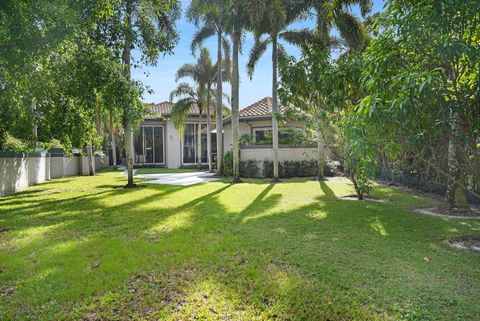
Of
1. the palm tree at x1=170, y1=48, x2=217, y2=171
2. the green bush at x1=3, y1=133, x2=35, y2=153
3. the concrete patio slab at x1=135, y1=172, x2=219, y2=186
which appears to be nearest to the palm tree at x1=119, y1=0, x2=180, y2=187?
the concrete patio slab at x1=135, y1=172, x2=219, y2=186

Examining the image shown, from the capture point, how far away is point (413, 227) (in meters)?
6.97

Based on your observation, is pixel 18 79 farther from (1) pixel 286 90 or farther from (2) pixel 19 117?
(1) pixel 286 90

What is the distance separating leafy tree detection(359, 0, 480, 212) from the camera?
373 cm

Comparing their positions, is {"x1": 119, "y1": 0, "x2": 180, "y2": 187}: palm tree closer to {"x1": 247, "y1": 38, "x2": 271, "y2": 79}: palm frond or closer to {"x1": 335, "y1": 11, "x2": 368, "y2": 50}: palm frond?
{"x1": 247, "y1": 38, "x2": 271, "y2": 79}: palm frond

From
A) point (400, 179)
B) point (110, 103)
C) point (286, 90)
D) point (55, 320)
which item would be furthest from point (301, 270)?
point (400, 179)

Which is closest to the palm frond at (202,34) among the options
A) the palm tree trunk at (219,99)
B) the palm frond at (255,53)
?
the palm tree trunk at (219,99)

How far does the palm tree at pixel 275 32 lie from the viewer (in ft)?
47.0

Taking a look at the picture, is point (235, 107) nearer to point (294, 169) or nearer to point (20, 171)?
point (294, 169)

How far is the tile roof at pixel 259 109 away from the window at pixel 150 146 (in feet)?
31.2

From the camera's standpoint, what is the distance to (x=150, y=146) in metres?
29.6

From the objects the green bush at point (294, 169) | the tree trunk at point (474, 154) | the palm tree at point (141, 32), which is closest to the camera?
the tree trunk at point (474, 154)

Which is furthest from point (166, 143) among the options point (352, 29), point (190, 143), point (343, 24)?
point (352, 29)

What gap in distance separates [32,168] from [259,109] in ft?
46.0

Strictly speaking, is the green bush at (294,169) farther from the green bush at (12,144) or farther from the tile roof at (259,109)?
the green bush at (12,144)
